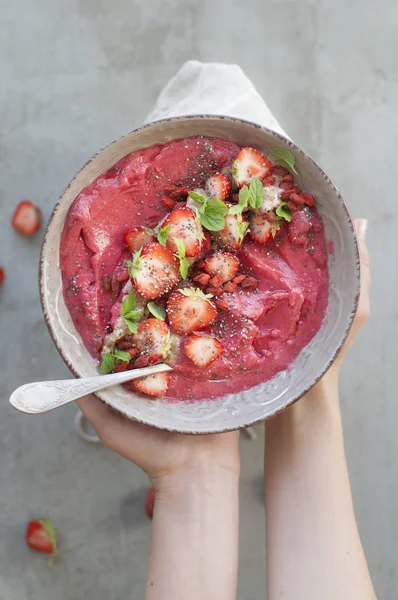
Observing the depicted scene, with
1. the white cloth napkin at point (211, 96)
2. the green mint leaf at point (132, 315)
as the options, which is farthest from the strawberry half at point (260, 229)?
the white cloth napkin at point (211, 96)

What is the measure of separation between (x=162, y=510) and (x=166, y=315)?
592 millimetres

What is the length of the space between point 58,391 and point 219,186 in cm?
62

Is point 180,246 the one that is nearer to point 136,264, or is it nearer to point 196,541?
point 136,264

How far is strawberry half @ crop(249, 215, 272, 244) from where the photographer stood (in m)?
1.52

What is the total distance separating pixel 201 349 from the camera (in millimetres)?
1506

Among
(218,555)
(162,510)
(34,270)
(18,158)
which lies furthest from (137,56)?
(218,555)

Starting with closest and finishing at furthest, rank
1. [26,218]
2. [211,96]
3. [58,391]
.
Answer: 1. [58,391]
2. [211,96]
3. [26,218]

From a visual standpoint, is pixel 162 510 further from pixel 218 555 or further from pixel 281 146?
pixel 281 146

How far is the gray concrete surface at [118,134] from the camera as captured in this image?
2.18 meters

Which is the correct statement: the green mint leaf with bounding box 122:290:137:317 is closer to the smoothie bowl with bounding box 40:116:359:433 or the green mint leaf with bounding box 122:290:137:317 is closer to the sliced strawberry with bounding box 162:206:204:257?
the smoothie bowl with bounding box 40:116:359:433

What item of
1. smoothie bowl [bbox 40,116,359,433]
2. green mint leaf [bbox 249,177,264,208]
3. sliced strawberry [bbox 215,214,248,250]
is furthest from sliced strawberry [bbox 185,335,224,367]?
→ green mint leaf [bbox 249,177,264,208]

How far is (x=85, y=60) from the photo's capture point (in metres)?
2.21

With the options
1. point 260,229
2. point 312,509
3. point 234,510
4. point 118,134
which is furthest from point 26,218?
point 312,509

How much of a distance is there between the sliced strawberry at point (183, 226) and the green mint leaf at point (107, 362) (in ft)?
1.01
